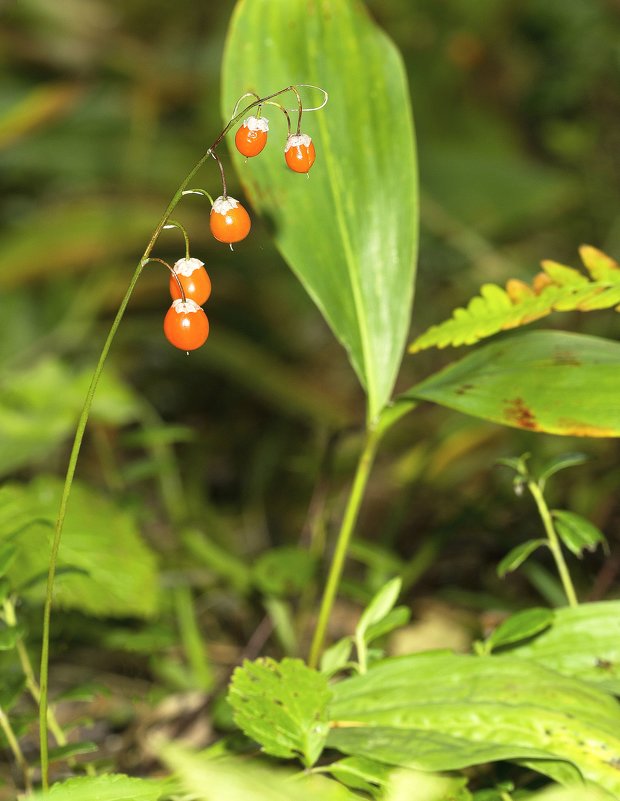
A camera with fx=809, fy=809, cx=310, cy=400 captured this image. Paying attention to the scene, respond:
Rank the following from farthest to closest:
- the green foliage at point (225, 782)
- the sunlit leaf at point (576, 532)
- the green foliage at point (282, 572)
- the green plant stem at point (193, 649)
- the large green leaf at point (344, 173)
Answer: the green plant stem at point (193, 649), the green foliage at point (282, 572), the large green leaf at point (344, 173), the sunlit leaf at point (576, 532), the green foliage at point (225, 782)

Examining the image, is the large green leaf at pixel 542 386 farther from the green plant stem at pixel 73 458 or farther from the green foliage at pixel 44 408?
the green foliage at pixel 44 408

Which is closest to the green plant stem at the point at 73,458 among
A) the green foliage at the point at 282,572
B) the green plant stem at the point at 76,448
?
the green plant stem at the point at 76,448

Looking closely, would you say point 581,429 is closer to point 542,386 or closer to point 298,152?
point 542,386

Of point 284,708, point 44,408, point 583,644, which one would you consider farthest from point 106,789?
point 44,408

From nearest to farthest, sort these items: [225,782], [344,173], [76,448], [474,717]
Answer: [225,782]
[76,448]
[474,717]
[344,173]

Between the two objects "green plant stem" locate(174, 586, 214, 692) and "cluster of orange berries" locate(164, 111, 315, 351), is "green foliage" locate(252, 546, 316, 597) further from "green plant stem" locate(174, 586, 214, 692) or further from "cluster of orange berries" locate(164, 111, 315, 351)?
"cluster of orange berries" locate(164, 111, 315, 351)

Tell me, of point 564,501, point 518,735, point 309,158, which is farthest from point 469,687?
point 564,501
